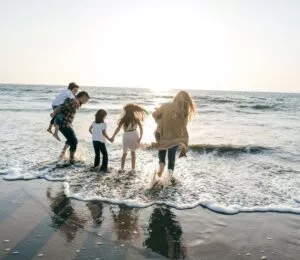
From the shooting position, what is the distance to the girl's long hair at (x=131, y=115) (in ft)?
28.7

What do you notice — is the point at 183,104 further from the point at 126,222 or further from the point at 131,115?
the point at 126,222

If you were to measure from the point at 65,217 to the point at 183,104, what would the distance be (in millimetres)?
3361

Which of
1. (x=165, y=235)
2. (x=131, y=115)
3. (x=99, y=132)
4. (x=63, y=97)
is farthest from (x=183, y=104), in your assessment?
(x=165, y=235)

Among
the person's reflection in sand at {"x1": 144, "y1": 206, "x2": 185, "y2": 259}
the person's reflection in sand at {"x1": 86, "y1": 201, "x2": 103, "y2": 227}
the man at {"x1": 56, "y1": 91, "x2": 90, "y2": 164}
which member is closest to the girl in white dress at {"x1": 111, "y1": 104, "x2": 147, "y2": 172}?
the man at {"x1": 56, "y1": 91, "x2": 90, "y2": 164}

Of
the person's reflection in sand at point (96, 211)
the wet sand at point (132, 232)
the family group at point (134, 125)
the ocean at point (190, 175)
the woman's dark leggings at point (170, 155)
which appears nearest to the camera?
the wet sand at point (132, 232)

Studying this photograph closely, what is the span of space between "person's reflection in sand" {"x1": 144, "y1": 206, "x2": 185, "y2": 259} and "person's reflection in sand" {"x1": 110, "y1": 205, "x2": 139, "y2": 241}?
215 mm

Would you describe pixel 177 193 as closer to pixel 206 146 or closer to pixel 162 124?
pixel 162 124

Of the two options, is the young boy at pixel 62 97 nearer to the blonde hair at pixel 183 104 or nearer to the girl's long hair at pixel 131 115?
the girl's long hair at pixel 131 115

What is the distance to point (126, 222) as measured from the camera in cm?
547

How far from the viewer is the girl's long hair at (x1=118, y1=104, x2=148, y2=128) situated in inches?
344

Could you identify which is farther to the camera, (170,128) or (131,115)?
(131,115)

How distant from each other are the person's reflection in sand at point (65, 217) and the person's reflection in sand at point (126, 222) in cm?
52

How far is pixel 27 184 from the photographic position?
738 centimetres

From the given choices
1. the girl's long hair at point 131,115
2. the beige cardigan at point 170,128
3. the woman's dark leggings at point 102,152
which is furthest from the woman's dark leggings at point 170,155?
the woman's dark leggings at point 102,152
